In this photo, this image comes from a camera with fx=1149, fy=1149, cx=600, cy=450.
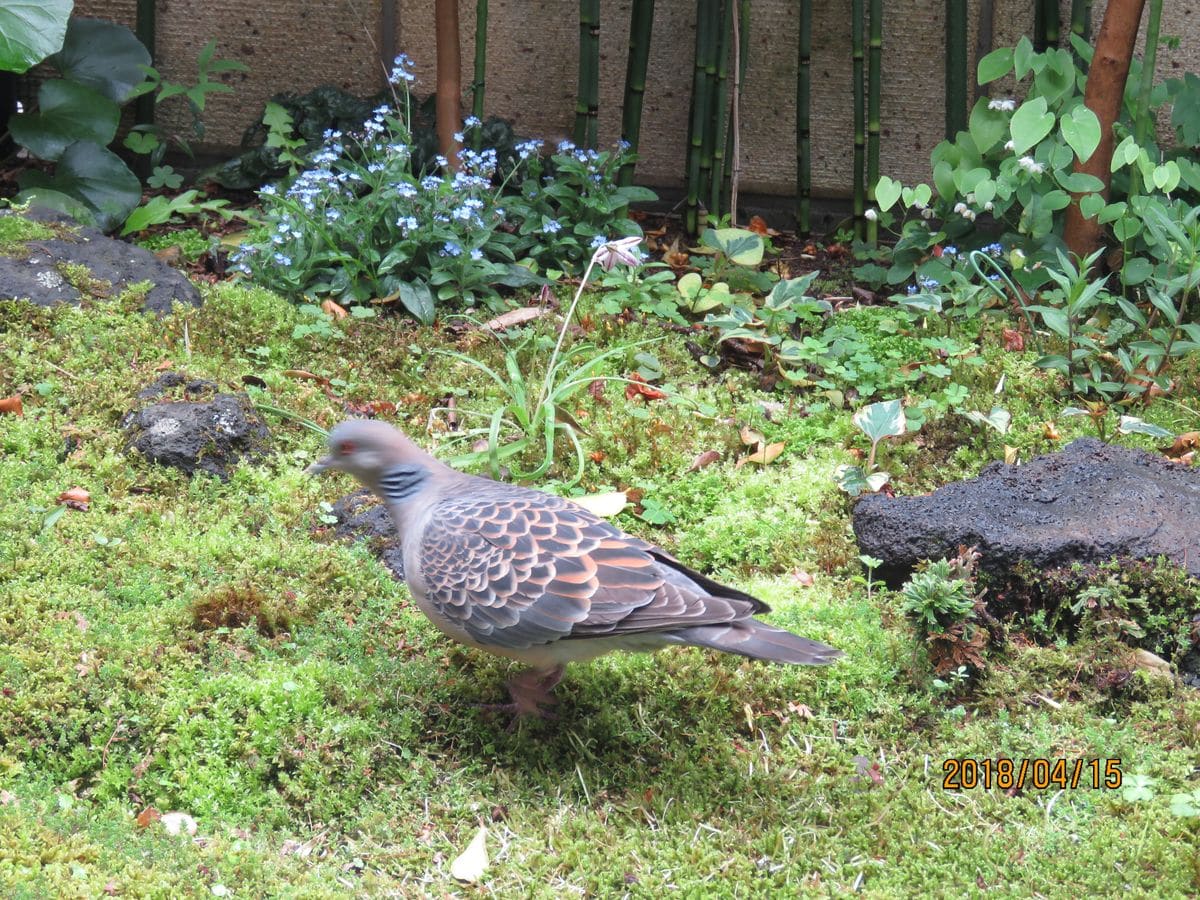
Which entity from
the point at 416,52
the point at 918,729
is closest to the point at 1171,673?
the point at 918,729

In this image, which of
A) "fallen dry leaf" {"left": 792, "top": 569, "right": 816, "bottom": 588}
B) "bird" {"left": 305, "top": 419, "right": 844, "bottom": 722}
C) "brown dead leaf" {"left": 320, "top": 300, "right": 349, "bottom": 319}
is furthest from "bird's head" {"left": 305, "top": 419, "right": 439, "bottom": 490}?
"brown dead leaf" {"left": 320, "top": 300, "right": 349, "bottom": 319}

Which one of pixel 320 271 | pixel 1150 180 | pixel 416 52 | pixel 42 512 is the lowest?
pixel 42 512

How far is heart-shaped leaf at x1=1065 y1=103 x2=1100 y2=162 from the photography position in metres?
4.99

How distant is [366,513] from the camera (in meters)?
4.17

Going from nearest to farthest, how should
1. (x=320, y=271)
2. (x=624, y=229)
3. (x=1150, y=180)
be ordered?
(x=1150, y=180) < (x=320, y=271) < (x=624, y=229)

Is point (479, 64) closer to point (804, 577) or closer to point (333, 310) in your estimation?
point (333, 310)

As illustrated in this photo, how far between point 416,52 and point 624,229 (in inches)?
75.7

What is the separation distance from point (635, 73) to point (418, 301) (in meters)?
2.09

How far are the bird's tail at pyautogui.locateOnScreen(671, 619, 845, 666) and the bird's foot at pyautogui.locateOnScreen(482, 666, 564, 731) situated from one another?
55 centimetres

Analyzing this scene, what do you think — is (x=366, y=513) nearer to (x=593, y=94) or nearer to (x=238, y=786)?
(x=238, y=786)

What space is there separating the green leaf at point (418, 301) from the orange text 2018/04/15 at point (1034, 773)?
3.11m

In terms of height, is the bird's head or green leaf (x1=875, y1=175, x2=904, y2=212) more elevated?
green leaf (x1=875, y1=175, x2=904, y2=212)

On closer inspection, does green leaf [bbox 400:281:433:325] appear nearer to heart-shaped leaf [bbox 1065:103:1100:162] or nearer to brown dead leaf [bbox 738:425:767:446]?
brown dead leaf [bbox 738:425:767:446]

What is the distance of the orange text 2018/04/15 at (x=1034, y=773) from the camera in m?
3.11
